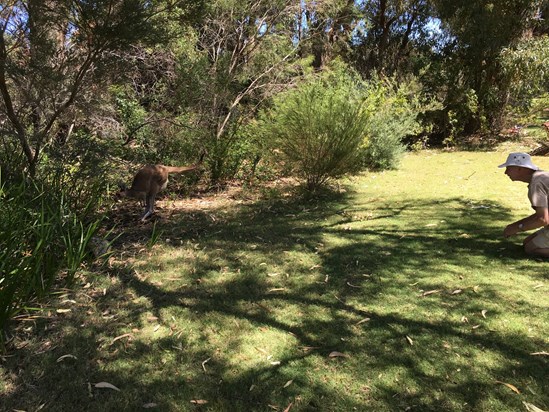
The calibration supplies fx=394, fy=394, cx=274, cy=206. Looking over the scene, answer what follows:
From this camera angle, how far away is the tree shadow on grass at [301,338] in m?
2.47

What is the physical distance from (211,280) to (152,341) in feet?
3.75

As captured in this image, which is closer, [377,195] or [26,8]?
[26,8]

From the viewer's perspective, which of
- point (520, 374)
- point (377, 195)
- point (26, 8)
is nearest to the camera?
point (520, 374)

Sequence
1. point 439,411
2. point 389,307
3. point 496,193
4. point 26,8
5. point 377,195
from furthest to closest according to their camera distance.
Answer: point 377,195 → point 496,193 → point 26,8 → point 389,307 → point 439,411

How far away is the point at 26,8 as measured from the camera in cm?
467

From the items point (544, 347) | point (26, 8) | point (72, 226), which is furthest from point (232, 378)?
point (26, 8)

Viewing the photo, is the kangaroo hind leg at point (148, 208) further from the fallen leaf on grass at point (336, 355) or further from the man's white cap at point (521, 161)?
the man's white cap at point (521, 161)

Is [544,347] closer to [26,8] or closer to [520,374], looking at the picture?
[520,374]

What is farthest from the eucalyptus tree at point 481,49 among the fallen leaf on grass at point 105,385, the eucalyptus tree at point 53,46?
the fallen leaf on grass at point 105,385

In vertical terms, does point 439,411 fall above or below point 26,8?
below

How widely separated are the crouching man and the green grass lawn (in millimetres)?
216

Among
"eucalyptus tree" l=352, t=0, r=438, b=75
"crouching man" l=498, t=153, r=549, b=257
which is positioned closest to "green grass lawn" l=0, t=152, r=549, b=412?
"crouching man" l=498, t=153, r=549, b=257

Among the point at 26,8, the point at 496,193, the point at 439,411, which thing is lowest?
the point at 439,411

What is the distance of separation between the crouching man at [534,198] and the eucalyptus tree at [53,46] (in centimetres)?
431
